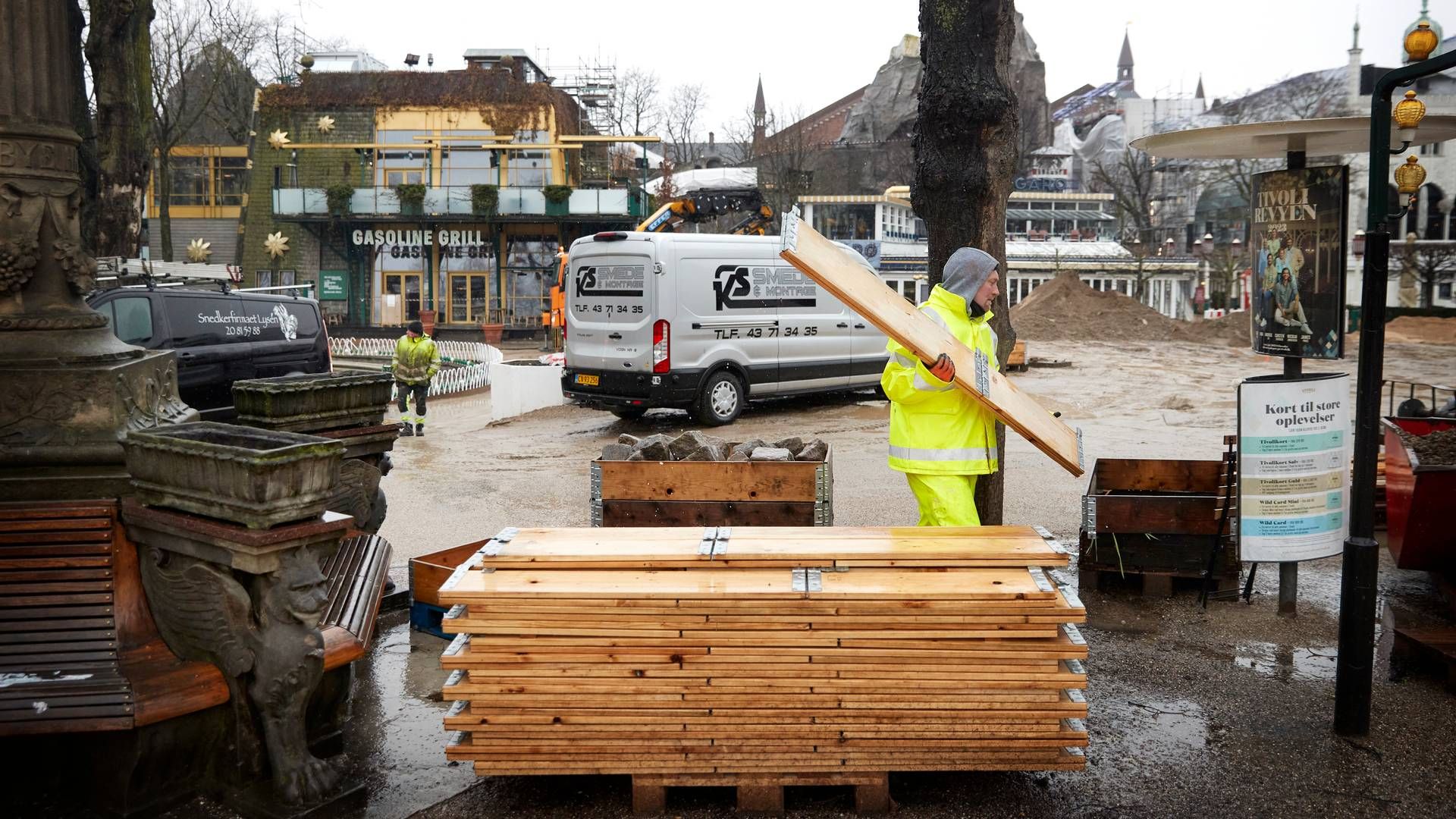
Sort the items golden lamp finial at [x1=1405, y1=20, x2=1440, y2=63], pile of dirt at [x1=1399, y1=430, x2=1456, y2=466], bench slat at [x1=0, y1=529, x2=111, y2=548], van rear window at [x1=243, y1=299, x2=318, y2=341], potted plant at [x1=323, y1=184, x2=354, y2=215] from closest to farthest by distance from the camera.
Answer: bench slat at [x1=0, y1=529, x2=111, y2=548], golden lamp finial at [x1=1405, y1=20, x2=1440, y2=63], pile of dirt at [x1=1399, y1=430, x2=1456, y2=466], van rear window at [x1=243, y1=299, x2=318, y2=341], potted plant at [x1=323, y1=184, x2=354, y2=215]

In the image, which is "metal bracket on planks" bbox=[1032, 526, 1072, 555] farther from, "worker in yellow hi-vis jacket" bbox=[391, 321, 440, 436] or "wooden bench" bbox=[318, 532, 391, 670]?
"worker in yellow hi-vis jacket" bbox=[391, 321, 440, 436]

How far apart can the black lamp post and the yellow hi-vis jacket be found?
1.65 meters

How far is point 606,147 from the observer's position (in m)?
45.2

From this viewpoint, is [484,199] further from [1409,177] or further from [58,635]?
[58,635]

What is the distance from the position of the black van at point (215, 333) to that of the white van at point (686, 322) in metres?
3.61

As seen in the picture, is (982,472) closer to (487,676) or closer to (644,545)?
(644,545)

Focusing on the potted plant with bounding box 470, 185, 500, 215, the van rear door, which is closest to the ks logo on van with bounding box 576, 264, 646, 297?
the van rear door

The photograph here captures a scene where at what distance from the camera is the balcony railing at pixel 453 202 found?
3997 cm

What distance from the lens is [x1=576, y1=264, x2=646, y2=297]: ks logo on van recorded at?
14.2 m

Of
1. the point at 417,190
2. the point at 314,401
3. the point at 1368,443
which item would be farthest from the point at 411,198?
the point at 1368,443

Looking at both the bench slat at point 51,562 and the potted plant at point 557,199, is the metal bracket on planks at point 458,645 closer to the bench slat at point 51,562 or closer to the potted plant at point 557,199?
the bench slat at point 51,562

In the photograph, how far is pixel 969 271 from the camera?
5453mm

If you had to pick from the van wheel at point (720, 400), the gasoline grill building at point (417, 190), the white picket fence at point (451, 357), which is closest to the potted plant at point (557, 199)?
the gasoline grill building at point (417, 190)

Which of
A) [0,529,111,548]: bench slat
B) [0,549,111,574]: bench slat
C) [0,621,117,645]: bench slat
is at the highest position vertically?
[0,529,111,548]: bench slat
